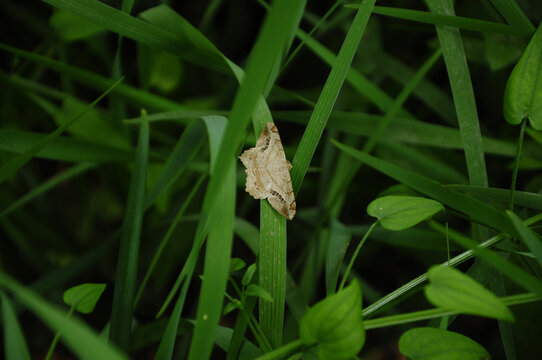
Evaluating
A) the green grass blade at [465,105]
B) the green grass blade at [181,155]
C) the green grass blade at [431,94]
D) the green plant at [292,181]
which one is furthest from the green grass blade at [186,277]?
the green grass blade at [431,94]

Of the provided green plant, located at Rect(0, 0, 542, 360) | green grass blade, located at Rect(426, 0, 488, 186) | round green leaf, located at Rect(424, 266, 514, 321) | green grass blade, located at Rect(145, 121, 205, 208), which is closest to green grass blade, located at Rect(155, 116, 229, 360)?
green plant, located at Rect(0, 0, 542, 360)

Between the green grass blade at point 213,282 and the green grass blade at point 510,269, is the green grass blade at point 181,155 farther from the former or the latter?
the green grass blade at point 510,269

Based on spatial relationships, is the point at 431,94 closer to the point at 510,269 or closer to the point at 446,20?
the point at 446,20

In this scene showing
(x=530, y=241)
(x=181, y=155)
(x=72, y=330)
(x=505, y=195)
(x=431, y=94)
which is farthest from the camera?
(x=431, y=94)

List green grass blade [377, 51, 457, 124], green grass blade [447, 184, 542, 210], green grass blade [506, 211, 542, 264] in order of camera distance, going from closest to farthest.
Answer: green grass blade [506, 211, 542, 264], green grass blade [447, 184, 542, 210], green grass blade [377, 51, 457, 124]

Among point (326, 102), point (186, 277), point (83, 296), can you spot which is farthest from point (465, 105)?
point (83, 296)

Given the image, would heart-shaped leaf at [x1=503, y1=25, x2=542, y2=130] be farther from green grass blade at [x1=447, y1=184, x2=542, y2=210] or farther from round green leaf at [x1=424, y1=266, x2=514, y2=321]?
round green leaf at [x1=424, y1=266, x2=514, y2=321]

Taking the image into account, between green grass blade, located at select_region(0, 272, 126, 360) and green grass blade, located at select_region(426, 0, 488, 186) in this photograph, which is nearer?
green grass blade, located at select_region(0, 272, 126, 360)

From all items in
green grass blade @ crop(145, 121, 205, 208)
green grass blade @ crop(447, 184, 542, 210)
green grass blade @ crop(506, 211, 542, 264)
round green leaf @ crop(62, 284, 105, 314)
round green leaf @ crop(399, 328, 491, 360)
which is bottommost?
round green leaf @ crop(399, 328, 491, 360)
